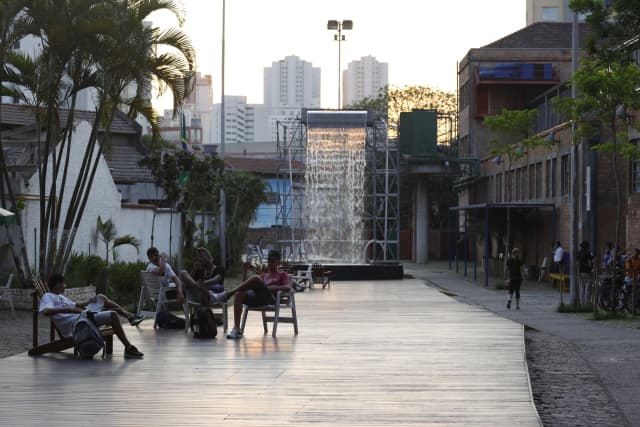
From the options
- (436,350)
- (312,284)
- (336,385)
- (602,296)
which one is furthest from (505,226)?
(336,385)

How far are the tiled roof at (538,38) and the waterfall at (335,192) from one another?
18.5 m

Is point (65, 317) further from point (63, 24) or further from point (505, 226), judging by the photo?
point (505, 226)

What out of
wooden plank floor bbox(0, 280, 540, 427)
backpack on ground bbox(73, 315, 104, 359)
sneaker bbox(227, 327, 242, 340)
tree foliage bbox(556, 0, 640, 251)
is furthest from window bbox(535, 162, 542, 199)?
backpack on ground bbox(73, 315, 104, 359)

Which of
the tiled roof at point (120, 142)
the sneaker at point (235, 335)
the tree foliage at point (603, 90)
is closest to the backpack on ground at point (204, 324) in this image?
the sneaker at point (235, 335)

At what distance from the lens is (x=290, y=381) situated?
12.5 meters

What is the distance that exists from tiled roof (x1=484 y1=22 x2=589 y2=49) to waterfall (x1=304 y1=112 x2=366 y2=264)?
1851 centimetres

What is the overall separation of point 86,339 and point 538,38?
201 feet

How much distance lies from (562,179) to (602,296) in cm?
2039

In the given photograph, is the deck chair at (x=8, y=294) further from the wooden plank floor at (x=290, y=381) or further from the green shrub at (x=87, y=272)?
the green shrub at (x=87, y=272)

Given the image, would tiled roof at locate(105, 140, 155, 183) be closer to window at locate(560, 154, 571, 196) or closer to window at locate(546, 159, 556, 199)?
window at locate(546, 159, 556, 199)

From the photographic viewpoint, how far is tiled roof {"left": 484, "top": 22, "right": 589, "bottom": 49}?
7181 centimetres

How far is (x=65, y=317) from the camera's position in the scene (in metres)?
15.2

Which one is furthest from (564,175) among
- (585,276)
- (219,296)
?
(219,296)

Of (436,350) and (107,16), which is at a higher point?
(107,16)
